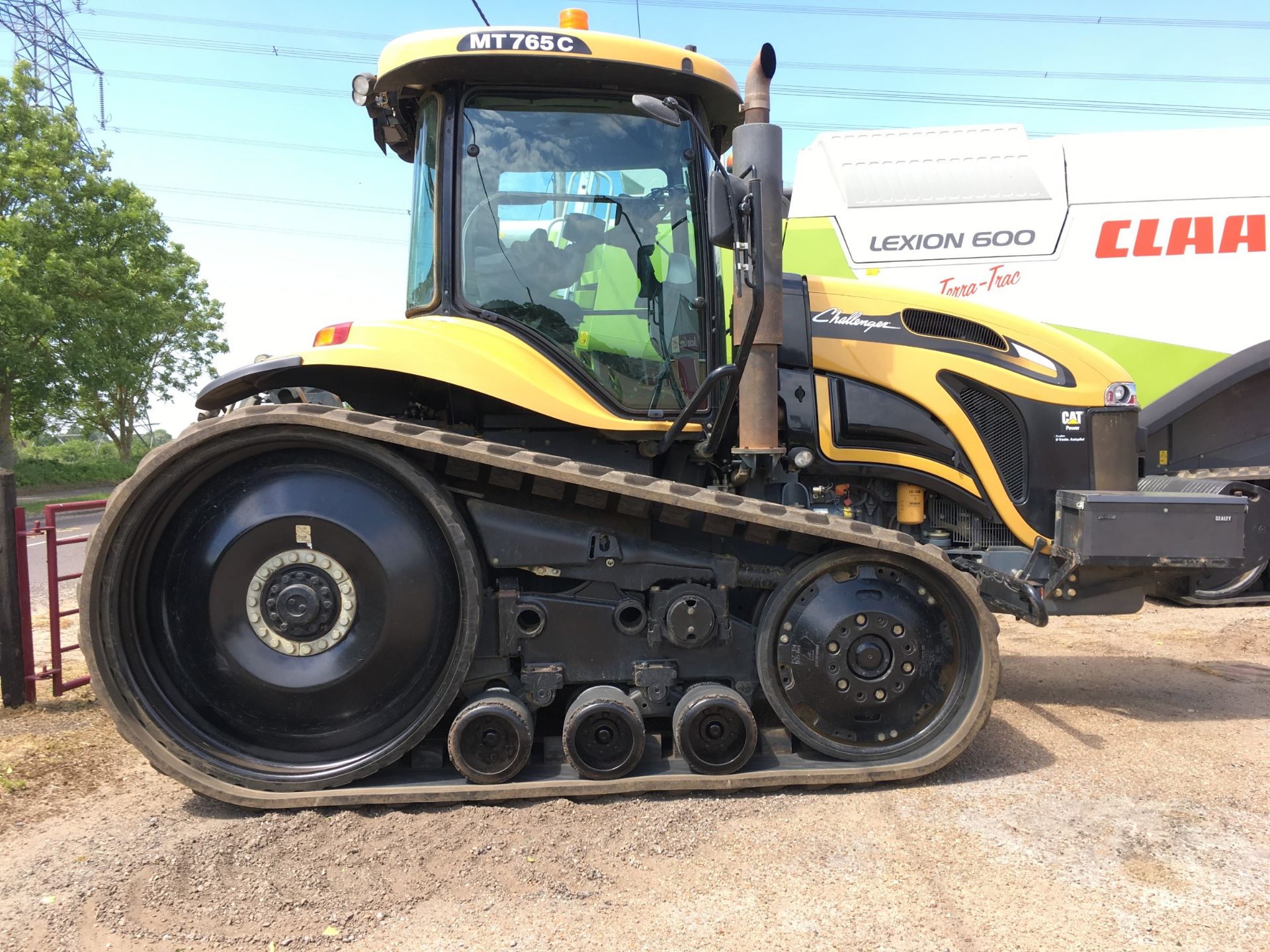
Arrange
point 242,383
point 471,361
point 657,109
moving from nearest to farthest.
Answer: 1. point 657,109
2. point 471,361
3. point 242,383

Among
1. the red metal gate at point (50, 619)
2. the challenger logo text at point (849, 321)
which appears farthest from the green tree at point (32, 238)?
the challenger logo text at point (849, 321)

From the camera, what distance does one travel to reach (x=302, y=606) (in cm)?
335

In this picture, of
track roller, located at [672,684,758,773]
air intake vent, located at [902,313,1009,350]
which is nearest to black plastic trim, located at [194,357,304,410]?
track roller, located at [672,684,758,773]

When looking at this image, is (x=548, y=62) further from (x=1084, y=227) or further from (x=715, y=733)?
(x=1084, y=227)

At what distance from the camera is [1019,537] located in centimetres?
425

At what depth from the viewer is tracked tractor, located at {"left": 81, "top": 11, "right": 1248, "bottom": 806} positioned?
3.31 metres

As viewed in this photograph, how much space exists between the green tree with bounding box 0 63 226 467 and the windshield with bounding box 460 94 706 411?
21995mm

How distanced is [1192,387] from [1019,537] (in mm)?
4912

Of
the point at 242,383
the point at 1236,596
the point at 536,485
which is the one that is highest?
the point at 242,383

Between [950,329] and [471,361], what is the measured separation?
2.41 meters

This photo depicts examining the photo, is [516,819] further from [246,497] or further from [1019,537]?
[1019,537]

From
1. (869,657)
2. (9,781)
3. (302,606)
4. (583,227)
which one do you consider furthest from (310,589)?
(869,657)

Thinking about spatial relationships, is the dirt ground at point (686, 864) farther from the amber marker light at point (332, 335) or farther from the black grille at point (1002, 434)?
the amber marker light at point (332, 335)

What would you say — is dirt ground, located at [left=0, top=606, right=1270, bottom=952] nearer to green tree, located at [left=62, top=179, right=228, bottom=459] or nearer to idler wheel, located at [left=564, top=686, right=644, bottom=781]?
idler wheel, located at [left=564, top=686, right=644, bottom=781]
